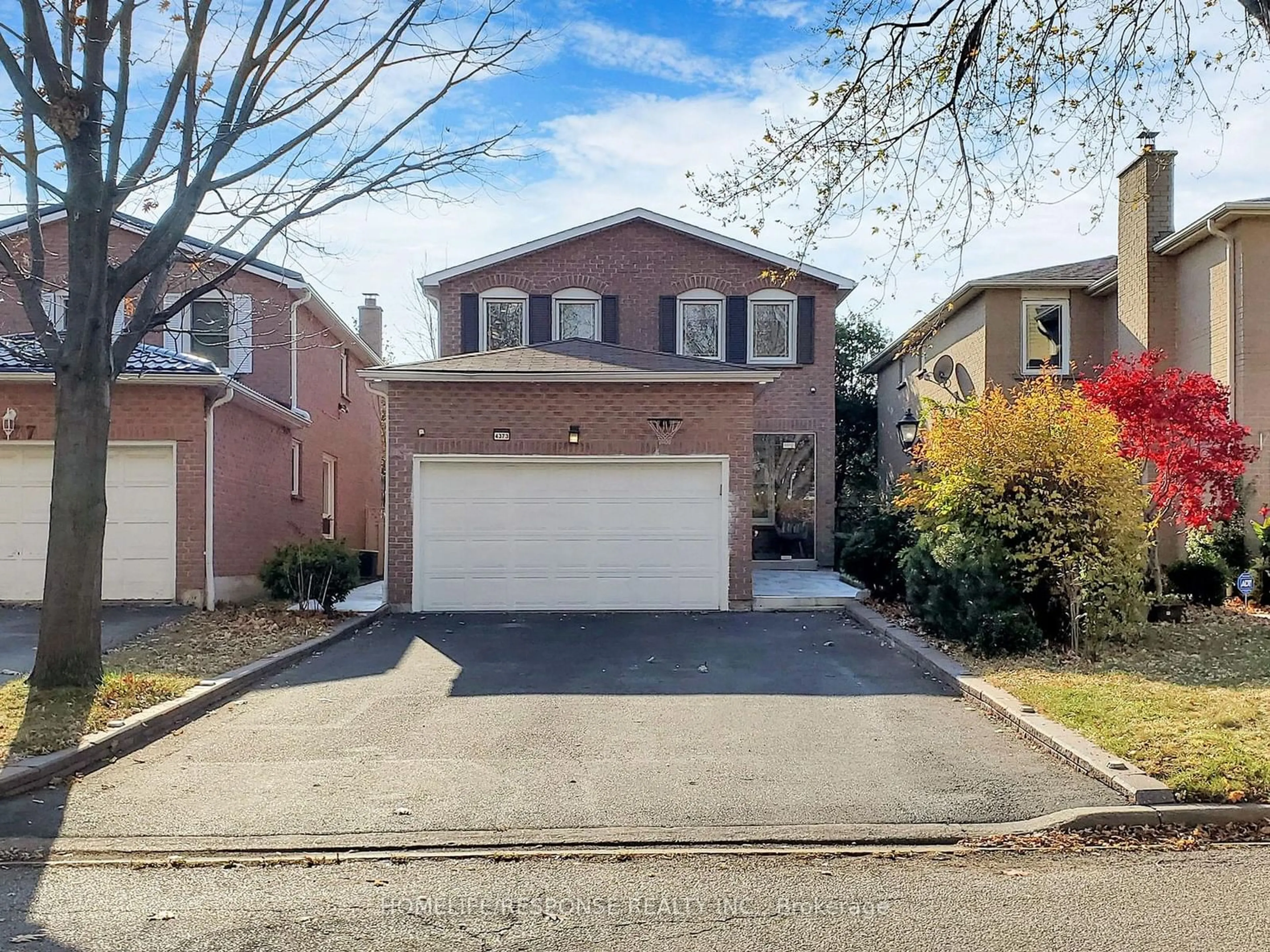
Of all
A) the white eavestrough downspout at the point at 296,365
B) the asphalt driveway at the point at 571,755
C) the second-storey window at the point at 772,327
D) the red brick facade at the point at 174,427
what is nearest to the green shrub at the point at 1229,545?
the asphalt driveway at the point at 571,755

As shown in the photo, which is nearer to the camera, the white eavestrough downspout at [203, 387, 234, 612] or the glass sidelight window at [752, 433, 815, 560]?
the white eavestrough downspout at [203, 387, 234, 612]

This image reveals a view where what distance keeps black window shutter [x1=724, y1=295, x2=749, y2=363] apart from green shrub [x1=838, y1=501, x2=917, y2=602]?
251 inches

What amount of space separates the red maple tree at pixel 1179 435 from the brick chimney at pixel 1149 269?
16.5ft

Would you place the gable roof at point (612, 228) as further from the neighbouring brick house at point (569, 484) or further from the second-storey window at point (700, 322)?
the neighbouring brick house at point (569, 484)

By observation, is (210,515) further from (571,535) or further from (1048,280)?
(1048,280)

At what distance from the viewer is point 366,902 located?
446 cm

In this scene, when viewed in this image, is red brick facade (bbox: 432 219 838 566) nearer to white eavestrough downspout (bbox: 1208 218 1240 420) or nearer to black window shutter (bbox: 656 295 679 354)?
black window shutter (bbox: 656 295 679 354)

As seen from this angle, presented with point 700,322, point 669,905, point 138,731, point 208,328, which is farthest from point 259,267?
point 669,905

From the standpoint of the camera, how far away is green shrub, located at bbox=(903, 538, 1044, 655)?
9.87 metres

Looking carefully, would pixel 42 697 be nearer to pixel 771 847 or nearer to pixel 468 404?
pixel 771 847

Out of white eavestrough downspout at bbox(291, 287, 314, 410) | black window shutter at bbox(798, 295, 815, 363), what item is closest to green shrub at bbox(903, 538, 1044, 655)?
black window shutter at bbox(798, 295, 815, 363)

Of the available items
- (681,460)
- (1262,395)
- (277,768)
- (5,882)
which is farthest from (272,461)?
(1262,395)

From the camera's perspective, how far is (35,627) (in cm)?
1212

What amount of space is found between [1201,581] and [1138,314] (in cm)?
612
